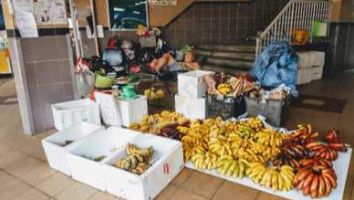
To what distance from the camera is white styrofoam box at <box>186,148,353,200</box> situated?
213 cm

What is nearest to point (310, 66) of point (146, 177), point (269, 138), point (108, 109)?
point (269, 138)

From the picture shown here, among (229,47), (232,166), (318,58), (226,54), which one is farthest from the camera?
(229,47)

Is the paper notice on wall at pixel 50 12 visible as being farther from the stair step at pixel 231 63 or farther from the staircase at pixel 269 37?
the stair step at pixel 231 63

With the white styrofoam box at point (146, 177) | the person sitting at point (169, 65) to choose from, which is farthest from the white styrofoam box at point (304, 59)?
the white styrofoam box at point (146, 177)

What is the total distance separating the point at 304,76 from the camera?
535 centimetres

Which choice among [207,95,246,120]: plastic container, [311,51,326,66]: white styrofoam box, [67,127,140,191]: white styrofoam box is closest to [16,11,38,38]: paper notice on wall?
[67,127,140,191]: white styrofoam box

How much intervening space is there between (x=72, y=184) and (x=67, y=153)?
10.5 inches

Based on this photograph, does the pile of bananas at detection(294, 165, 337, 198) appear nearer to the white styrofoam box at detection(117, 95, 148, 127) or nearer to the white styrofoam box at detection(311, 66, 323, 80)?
the white styrofoam box at detection(117, 95, 148, 127)

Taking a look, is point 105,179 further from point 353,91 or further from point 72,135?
point 353,91

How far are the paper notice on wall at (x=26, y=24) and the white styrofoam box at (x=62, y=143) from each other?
1.17 metres

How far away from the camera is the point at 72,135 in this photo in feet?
9.61

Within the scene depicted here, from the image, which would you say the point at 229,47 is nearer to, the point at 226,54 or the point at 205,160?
the point at 226,54

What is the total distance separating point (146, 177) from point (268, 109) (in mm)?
1887

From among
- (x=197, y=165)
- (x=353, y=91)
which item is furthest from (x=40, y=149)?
(x=353, y=91)
